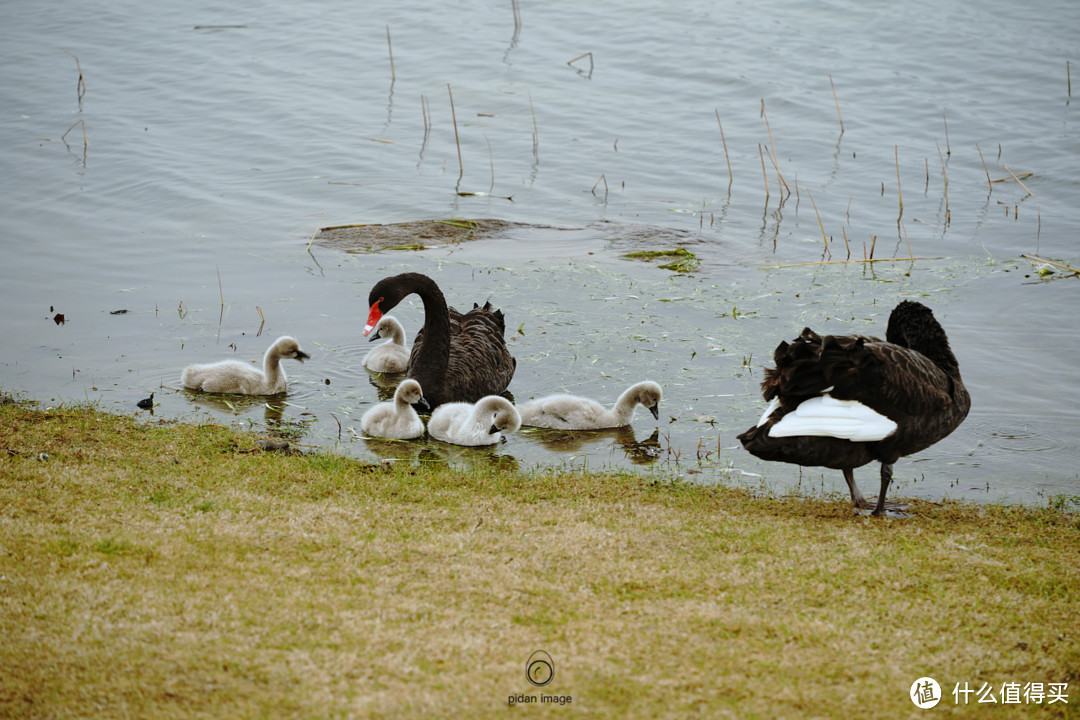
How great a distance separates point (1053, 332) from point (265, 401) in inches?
302

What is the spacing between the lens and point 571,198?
14.6 m

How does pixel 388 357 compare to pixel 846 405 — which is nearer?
pixel 846 405

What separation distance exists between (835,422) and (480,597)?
2.30m

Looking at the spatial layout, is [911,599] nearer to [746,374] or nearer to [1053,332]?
[746,374]

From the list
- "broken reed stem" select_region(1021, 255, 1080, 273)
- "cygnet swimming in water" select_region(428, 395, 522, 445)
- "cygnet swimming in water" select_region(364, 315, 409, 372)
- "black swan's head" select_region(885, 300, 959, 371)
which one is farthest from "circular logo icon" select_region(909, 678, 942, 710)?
"broken reed stem" select_region(1021, 255, 1080, 273)

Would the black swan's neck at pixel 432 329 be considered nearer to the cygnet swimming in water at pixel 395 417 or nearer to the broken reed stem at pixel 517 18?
the cygnet swimming in water at pixel 395 417

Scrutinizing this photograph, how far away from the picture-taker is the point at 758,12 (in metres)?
26.1

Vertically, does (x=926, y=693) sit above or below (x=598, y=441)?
above

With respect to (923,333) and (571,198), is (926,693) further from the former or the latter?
(571,198)

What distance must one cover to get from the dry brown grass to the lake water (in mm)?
1302

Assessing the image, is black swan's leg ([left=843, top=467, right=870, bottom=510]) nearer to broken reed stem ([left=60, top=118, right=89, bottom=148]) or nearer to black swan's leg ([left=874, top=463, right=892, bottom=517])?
black swan's leg ([left=874, top=463, right=892, bottom=517])

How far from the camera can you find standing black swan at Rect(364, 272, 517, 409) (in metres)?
8.01
